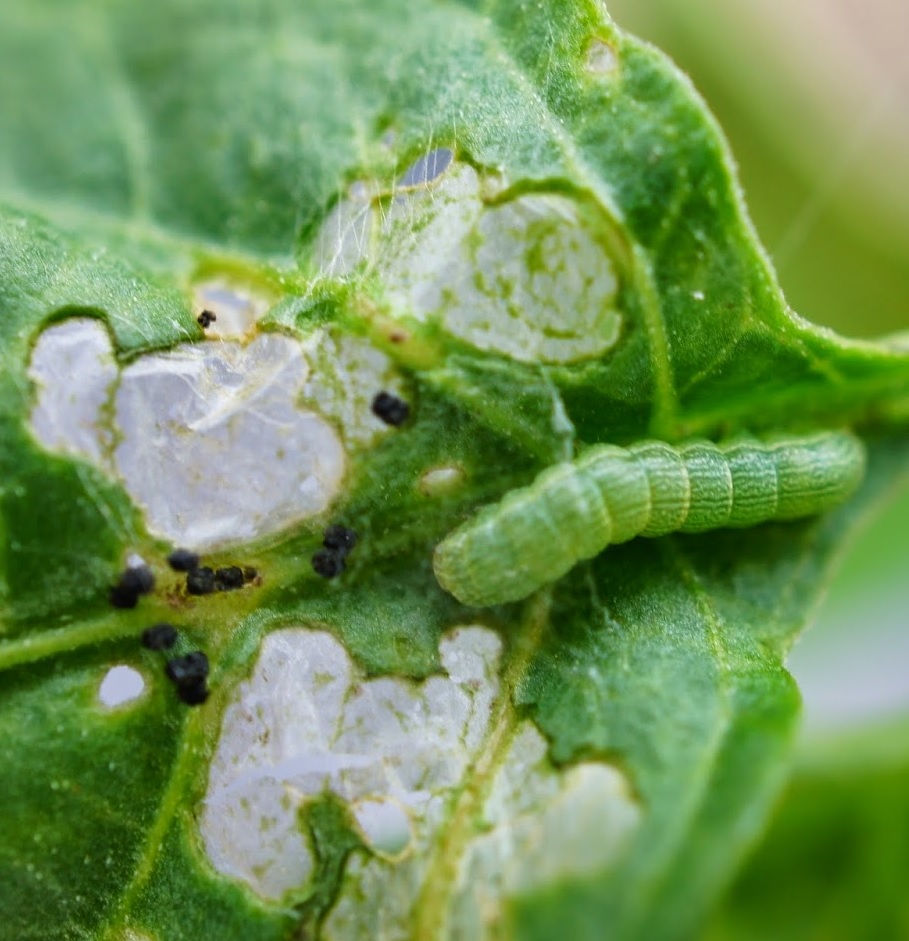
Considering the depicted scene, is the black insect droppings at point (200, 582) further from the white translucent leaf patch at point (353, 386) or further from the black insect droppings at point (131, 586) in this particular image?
the white translucent leaf patch at point (353, 386)

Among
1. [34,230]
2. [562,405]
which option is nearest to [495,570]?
[562,405]

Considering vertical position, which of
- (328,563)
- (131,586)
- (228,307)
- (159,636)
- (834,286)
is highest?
(834,286)

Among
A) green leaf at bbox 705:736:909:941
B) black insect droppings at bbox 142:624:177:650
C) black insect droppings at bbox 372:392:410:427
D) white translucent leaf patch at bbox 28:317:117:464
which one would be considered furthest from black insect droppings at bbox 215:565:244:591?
green leaf at bbox 705:736:909:941

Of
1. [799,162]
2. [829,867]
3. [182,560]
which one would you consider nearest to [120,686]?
[182,560]

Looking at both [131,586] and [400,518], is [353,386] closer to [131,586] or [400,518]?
[400,518]

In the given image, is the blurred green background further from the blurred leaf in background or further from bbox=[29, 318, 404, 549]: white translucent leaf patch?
bbox=[29, 318, 404, 549]: white translucent leaf patch

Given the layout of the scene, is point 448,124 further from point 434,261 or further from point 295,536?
point 295,536
